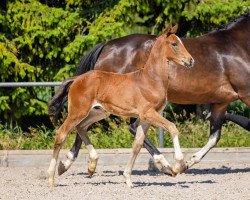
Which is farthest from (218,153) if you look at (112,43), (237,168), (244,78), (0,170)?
(0,170)

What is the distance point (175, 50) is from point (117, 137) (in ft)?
11.8

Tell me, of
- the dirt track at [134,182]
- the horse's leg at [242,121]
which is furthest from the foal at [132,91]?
the horse's leg at [242,121]

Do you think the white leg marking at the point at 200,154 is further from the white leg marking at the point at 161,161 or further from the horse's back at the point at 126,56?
the horse's back at the point at 126,56

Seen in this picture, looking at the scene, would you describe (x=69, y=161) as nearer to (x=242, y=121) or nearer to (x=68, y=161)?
(x=68, y=161)

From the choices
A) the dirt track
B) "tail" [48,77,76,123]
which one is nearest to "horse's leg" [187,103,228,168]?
the dirt track

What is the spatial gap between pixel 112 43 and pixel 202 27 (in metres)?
3.02

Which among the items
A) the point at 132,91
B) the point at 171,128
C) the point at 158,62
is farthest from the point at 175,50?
the point at 171,128

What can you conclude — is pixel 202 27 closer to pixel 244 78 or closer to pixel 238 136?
pixel 238 136

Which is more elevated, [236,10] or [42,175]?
[236,10]

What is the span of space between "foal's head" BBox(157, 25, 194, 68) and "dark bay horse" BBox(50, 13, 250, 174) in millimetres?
1431

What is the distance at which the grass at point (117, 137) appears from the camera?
41.6 feet

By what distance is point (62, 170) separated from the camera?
10367mm

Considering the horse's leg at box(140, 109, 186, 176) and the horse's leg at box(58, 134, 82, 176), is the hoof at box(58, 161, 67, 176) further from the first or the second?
the horse's leg at box(140, 109, 186, 176)

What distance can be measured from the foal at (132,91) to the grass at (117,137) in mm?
3048
